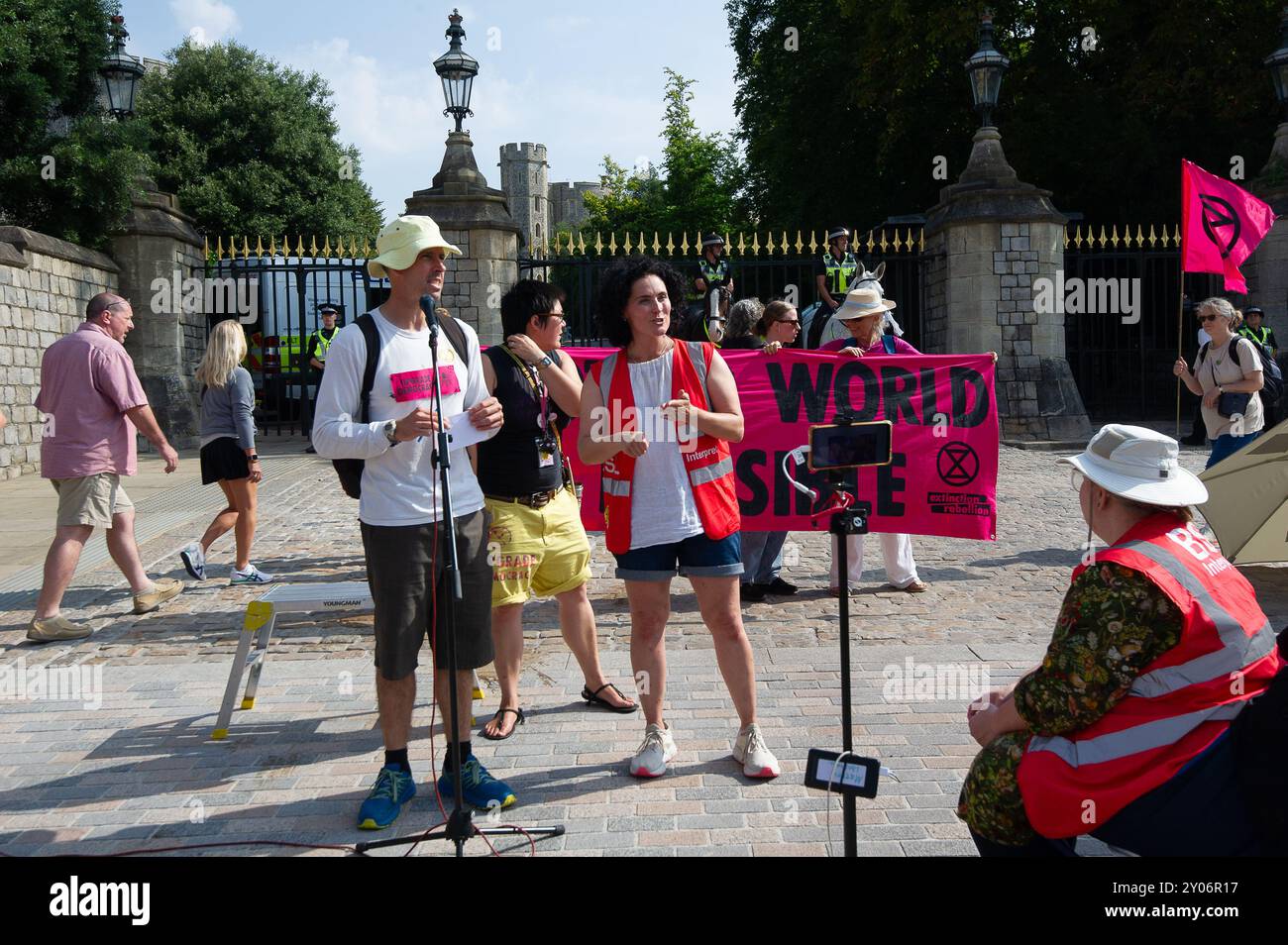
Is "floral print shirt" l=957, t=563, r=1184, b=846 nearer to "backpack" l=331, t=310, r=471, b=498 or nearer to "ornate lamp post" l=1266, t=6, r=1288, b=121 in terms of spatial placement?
"backpack" l=331, t=310, r=471, b=498

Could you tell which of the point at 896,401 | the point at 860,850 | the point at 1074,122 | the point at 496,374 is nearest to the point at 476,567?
the point at 496,374

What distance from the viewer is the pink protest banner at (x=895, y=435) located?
7.50 metres

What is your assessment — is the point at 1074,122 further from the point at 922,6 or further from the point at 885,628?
the point at 885,628

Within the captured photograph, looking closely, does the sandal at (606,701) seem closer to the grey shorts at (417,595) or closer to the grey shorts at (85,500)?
the grey shorts at (417,595)

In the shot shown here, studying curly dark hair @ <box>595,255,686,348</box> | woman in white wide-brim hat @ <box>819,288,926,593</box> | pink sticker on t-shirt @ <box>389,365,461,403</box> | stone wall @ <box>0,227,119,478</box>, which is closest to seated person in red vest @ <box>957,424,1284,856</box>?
curly dark hair @ <box>595,255,686,348</box>

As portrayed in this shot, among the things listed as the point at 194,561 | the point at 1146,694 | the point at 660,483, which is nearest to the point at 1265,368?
the point at 660,483

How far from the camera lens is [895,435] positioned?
7625mm

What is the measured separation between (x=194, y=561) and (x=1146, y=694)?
715 cm

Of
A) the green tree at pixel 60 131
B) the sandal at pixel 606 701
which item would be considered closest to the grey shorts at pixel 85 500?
the sandal at pixel 606 701

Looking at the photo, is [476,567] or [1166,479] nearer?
[1166,479]

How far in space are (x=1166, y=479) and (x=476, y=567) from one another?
2370 mm

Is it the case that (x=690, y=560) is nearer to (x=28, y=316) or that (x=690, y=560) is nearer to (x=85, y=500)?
(x=85, y=500)

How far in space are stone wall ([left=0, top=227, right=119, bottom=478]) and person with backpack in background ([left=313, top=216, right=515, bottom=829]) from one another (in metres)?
11.2

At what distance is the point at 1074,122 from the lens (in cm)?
2330
